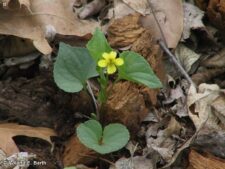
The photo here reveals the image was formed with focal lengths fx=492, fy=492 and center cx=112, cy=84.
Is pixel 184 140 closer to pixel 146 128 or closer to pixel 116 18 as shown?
pixel 146 128

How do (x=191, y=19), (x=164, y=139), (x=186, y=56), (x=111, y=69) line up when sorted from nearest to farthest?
(x=111, y=69), (x=164, y=139), (x=186, y=56), (x=191, y=19)

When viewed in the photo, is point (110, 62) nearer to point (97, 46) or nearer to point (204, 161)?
point (97, 46)

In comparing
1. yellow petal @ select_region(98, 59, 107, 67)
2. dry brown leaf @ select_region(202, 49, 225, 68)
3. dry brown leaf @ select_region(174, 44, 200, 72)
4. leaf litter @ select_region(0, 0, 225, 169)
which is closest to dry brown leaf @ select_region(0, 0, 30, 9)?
leaf litter @ select_region(0, 0, 225, 169)

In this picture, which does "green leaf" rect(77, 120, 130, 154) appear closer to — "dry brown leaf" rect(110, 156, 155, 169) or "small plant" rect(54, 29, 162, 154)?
"small plant" rect(54, 29, 162, 154)

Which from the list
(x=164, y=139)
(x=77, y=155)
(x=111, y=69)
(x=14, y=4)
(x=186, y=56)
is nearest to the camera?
(x=111, y=69)

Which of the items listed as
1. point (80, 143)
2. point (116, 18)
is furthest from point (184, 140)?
point (116, 18)

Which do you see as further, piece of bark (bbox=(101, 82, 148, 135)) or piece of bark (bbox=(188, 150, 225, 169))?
piece of bark (bbox=(101, 82, 148, 135))

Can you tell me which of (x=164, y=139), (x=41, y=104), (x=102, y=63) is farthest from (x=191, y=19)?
(x=41, y=104)
